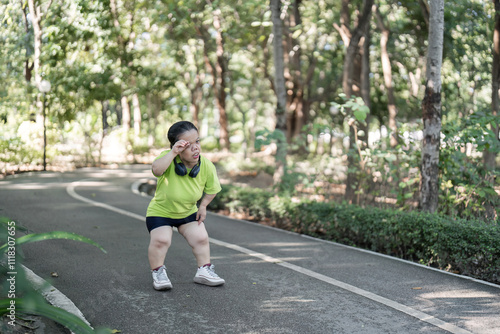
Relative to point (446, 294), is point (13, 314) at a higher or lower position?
higher

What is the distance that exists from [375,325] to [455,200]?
4.18 metres

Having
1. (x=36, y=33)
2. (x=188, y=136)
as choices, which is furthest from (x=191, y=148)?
(x=36, y=33)

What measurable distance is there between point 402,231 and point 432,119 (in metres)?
2.09

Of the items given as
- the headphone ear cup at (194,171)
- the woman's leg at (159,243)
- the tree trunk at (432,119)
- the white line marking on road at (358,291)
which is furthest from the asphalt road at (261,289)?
the tree trunk at (432,119)

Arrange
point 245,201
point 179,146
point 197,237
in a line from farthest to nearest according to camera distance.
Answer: point 245,201
point 197,237
point 179,146

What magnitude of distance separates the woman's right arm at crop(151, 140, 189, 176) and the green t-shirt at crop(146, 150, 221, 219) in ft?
0.50

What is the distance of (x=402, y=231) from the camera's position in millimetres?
6871

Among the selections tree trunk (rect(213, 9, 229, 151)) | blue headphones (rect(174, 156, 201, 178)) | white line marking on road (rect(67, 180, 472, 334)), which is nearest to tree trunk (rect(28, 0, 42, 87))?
tree trunk (rect(213, 9, 229, 151))

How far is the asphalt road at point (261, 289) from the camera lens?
4.17m

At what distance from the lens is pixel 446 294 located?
5.11m

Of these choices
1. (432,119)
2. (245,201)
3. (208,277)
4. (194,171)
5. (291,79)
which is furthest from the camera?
(291,79)

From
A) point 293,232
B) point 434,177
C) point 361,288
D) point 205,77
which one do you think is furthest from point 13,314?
point 205,77

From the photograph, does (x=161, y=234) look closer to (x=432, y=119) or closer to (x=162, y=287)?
(x=162, y=287)

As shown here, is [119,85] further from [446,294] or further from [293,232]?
[446,294]
